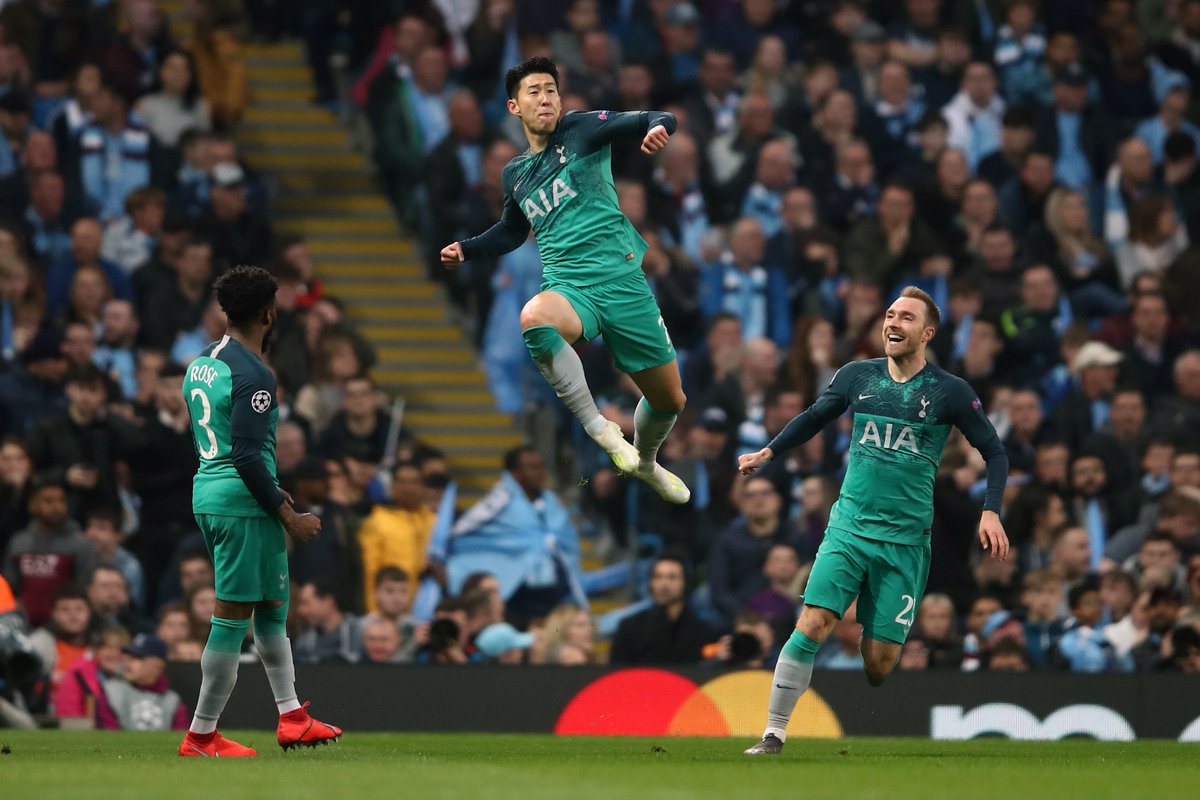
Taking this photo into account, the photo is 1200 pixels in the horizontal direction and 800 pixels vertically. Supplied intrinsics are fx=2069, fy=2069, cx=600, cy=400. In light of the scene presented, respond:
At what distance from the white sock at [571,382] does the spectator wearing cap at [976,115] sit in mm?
9069

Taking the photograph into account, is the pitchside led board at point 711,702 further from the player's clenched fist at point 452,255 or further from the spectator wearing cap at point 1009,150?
the spectator wearing cap at point 1009,150

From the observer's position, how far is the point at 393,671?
1413 cm

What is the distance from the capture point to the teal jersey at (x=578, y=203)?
11258mm

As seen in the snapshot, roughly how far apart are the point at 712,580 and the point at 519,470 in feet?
5.73

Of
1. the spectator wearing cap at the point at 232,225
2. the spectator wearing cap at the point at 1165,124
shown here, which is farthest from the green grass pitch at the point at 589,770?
the spectator wearing cap at the point at 1165,124

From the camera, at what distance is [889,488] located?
1108 centimetres

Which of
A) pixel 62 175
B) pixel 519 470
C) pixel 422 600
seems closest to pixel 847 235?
pixel 519 470

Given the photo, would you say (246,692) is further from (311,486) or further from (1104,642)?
(1104,642)

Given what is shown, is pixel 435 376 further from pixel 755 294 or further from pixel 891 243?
pixel 891 243

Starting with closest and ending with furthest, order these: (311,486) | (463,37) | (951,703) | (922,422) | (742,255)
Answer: (922,422) < (951,703) < (311,486) < (742,255) < (463,37)

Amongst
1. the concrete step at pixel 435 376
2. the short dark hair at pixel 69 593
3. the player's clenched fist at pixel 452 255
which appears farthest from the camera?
the concrete step at pixel 435 376

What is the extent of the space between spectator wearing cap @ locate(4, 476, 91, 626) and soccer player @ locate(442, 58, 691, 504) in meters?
4.85

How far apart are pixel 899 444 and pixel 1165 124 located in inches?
385

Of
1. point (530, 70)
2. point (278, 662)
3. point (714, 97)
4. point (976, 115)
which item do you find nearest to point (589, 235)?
point (530, 70)
